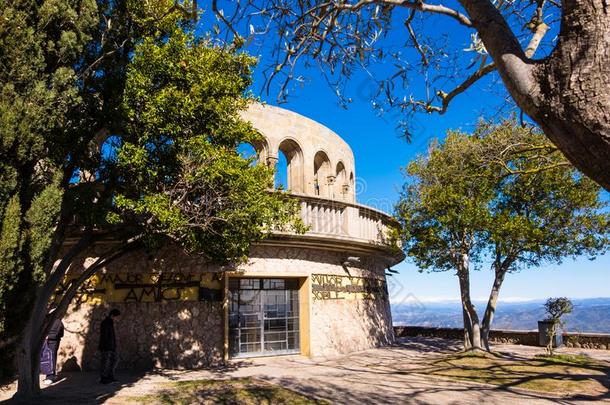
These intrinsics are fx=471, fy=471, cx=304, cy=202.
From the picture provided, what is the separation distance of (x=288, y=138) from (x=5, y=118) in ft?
38.5

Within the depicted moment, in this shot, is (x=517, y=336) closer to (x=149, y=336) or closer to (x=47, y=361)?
(x=149, y=336)

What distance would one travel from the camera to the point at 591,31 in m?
3.08

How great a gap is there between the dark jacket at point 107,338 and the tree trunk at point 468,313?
12611 mm

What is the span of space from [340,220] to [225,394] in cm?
759

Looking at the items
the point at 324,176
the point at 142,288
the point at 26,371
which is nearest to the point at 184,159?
the point at 26,371

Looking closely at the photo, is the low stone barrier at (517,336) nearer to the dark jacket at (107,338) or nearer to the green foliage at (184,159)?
the green foliage at (184,159)

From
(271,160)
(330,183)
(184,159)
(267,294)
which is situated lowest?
(267,294)

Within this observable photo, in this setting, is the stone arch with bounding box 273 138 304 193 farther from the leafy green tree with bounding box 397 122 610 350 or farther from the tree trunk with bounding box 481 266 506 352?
the tree trunk with bounding box 481 266 506 352

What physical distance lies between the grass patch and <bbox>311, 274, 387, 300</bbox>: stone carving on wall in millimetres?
4942

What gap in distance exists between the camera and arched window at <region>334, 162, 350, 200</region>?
21.2 metres

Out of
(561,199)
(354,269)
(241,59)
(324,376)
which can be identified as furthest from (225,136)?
(561,199)

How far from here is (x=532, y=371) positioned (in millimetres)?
13125

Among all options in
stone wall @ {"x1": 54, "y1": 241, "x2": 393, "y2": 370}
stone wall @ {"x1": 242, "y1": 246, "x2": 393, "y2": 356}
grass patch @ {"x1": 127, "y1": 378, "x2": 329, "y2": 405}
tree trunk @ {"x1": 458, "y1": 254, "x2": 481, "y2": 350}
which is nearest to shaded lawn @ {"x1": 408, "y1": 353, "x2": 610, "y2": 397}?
tree trunk @ {"x1": 458, "y1": 254, "x2": 481, "y2": 350}

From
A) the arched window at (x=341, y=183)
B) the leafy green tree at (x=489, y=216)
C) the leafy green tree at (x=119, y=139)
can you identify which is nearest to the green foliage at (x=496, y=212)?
the leafy green tree at (x=489, y=216)
